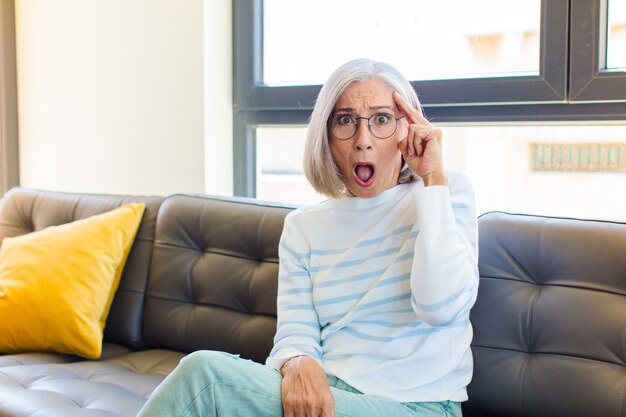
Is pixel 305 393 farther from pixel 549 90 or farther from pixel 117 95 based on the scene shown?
pixel 117 95

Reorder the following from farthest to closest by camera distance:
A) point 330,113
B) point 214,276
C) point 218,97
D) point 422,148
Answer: point 218,97 < point 214,276 < point 330,113 < point 422,148

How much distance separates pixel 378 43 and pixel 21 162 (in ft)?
5.70

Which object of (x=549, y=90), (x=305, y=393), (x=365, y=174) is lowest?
(x=305, y=393)

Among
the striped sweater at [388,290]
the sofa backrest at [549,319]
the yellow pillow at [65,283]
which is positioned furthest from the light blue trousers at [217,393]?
the yellow pillow at [65,283]

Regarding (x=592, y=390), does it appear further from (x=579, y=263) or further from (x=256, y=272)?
(x=256, y=272)

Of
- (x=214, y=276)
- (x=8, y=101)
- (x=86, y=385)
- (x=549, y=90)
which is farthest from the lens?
(x=8, y=101)

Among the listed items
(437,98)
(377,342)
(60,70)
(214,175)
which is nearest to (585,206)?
(437,98)

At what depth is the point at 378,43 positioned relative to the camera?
2592 millimetres

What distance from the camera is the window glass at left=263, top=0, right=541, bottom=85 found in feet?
7.53

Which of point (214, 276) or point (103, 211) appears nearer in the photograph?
point (214, 276)

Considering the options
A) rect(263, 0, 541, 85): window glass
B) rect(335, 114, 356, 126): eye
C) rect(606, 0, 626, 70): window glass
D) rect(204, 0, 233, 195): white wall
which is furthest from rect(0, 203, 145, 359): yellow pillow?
rect(606, 0, 626, 70): window glass

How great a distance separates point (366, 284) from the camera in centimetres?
171

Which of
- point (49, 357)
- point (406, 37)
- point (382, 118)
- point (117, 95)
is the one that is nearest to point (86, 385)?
point (49, 357)

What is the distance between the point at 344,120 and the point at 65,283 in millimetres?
1078
